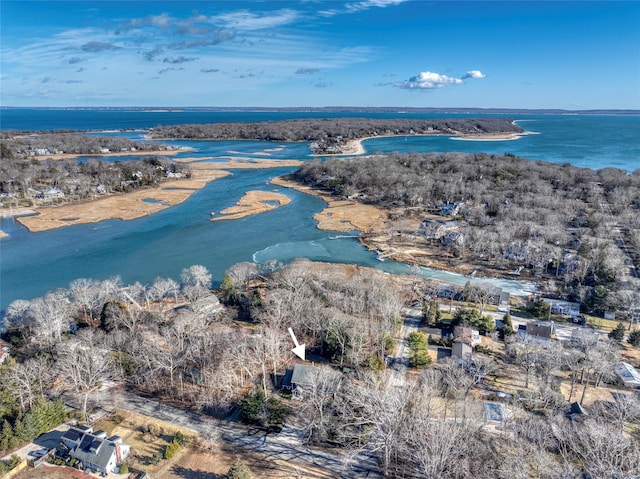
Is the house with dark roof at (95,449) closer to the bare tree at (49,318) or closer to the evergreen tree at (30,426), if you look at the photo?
the evergreen tree at (30,426)

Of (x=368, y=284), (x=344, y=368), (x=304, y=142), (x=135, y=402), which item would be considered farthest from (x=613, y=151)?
(x=135, y=402)

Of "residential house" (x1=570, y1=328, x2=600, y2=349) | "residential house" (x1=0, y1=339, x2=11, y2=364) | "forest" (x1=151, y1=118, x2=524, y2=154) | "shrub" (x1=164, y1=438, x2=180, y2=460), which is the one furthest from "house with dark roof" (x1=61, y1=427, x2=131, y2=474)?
"forest" (x1=151, y1=118, x2=524, y2=154)

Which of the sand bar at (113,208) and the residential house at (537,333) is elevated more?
the sand bar at (113,208)

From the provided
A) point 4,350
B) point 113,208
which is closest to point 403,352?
point 4,350

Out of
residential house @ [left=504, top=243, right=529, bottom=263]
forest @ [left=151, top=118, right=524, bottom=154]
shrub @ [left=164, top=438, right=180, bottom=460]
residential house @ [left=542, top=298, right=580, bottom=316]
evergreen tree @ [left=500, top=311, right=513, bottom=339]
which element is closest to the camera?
shrub @ [left=164, top=438, right=180, bottom=460]

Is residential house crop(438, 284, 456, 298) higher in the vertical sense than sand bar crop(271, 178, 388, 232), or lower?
lower

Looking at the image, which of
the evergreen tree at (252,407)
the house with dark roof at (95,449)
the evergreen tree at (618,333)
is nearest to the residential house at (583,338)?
the evergreen tree at (618,333)

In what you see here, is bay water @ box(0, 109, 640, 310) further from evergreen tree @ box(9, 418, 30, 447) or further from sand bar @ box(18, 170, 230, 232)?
evergreen tree @ box(9, 418, 30, 447)
